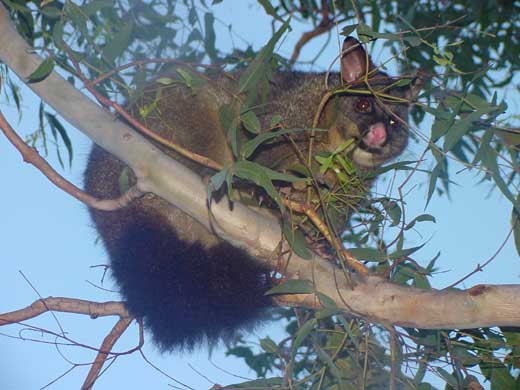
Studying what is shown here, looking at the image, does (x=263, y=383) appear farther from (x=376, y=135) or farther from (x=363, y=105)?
(x=363, y=105)

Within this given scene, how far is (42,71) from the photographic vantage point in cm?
237

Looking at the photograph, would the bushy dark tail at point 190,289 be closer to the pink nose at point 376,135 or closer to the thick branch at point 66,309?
the thick branch at point 66,309

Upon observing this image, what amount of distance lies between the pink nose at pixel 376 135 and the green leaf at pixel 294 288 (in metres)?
1.52

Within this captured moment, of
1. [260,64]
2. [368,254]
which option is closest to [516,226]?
[368,254]

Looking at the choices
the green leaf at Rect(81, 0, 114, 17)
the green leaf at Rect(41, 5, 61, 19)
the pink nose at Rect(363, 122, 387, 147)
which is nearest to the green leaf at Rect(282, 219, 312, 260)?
the green leaf at Rect(81, 0, 114, 17)

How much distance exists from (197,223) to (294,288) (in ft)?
2.68

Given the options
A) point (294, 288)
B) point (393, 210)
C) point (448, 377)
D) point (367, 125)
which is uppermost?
point (367, 125)

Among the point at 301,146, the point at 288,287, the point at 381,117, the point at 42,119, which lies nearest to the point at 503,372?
the point at 288,287

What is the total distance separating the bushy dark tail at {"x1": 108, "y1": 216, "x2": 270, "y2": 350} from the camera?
2704 millimetres

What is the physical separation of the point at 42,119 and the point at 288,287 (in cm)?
179

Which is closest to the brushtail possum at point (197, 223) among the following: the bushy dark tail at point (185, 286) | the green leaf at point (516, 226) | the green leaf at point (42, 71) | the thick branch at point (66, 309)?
the bushy dark tail at point (185, 286)

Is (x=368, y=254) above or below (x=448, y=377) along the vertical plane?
above

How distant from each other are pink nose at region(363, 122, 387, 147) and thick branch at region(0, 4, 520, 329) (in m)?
1.41

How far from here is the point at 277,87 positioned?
403 cm
